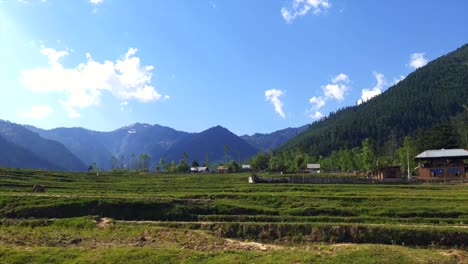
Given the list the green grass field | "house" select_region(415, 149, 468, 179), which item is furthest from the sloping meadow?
"house" select_region(415, 149, 468, 179)

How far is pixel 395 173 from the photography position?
4528 inches

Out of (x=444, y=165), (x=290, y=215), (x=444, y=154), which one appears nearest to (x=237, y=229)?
(x=290, y=215)

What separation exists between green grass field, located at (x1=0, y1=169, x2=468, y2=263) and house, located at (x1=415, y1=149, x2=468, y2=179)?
61076mm

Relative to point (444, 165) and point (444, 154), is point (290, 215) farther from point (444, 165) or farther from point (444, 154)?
point (444, 154)

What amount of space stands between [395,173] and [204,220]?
277 ft

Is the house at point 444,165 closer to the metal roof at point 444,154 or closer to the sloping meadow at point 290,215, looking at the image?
the metal roof at point 444,154

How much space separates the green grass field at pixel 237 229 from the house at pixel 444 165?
200ft

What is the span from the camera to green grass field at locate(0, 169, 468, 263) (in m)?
28.5

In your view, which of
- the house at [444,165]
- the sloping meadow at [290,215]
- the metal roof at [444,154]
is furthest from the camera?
the metal roof at [444,154]

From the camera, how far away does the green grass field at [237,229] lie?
28500 mm

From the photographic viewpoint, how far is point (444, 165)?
11469cm

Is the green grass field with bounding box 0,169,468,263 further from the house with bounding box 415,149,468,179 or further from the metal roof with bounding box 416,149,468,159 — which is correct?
the house with bounding box 415,149,468,179

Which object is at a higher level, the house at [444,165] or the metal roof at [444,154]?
the metal roof at [444,154]

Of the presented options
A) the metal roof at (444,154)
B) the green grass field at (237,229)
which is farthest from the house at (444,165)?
the green grass field at (237,229)
